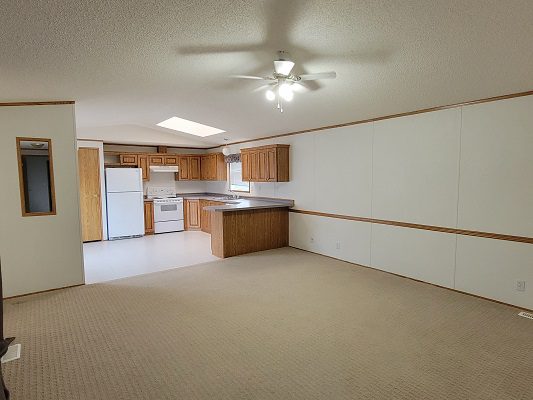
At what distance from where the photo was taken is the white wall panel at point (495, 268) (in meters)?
3.42

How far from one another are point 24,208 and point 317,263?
13.4 ft

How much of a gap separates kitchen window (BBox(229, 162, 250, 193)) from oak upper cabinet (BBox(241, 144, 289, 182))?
1.01 meters

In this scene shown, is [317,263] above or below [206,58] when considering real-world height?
below

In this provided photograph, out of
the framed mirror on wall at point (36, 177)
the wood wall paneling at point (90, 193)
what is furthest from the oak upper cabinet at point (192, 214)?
the framed mirror on wall at point (36, 177)

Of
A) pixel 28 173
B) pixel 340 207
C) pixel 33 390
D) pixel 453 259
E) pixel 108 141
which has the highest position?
pixel 108 141

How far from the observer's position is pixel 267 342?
2.86 metres

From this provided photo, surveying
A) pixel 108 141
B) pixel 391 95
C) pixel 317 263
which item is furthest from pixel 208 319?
pixel 108 141

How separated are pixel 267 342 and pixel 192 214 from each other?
6077mm

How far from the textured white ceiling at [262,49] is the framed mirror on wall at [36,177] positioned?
22.5 inches

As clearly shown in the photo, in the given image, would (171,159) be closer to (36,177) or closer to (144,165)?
(144,165)

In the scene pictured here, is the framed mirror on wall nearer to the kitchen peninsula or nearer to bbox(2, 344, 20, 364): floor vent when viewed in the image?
bbox(2, 344, 20, 364): floor vent

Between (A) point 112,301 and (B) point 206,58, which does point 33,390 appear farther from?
(B) point 206,58

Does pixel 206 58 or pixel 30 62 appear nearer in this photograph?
pixel 30 62

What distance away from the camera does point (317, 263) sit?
17.3 feet
